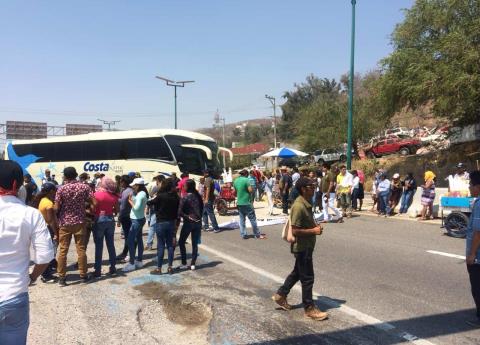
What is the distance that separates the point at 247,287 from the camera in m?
6.45

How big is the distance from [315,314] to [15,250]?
345cm

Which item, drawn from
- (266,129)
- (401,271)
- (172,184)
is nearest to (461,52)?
(401,271)

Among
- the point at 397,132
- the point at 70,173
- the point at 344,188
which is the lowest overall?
the point at 344,188

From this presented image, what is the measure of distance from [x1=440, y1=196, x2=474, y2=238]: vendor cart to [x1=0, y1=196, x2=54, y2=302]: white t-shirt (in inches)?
392

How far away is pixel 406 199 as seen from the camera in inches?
576

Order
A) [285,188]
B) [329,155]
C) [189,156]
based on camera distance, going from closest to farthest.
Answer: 1. [285,188]
2. [189,156]
3. [329,155]

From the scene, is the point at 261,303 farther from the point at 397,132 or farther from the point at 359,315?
the point at 397,132

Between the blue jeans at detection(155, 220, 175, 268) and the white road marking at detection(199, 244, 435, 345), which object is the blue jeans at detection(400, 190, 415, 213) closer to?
the white road marking at detection(199, 244, 435, 345)

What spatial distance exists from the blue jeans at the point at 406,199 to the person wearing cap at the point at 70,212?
1109 centimetres

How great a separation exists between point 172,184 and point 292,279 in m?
3.05

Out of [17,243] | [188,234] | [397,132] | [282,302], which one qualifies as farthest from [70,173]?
[397,132]

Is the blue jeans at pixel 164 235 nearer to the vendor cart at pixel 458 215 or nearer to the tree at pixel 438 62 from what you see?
the vendor cart at pixel 458 215

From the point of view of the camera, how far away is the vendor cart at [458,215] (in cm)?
1030

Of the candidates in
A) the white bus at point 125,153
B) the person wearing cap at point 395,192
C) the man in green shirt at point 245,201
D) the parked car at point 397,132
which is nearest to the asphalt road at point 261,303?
the man in green shirt at point 245,201
